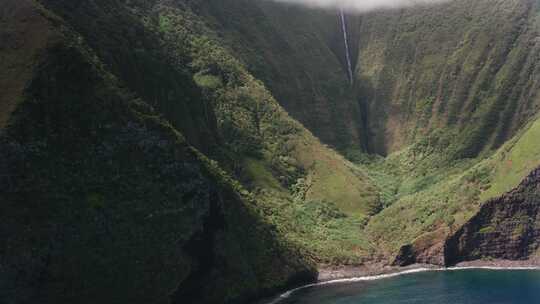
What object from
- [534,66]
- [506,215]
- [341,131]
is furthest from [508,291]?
[341,131]

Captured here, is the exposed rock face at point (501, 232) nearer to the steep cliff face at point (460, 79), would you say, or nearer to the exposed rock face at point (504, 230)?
the exposed rock face at point (504, 230)

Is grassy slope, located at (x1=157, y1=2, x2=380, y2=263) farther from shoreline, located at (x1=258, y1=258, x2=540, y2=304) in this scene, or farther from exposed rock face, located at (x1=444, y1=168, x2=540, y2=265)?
exposed rock face, located at (x1=444, y1=168, x2=540, y2=265)

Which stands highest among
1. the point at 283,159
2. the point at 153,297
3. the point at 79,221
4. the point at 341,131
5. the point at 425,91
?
the point at 425,91

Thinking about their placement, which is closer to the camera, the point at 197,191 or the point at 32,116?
the point at 32,116

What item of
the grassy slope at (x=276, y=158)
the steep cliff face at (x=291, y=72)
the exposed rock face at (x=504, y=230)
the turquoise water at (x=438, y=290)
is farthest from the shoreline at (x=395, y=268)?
the steep cliff face at (x=291, y=72)

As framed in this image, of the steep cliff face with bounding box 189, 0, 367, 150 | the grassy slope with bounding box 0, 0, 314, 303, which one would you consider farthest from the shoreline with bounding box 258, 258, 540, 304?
the steep cliff face with bounding box 189, 0, 367, 150

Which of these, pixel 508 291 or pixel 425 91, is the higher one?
pixel 425 91

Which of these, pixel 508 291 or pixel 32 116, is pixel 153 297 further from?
pixel 508 291
